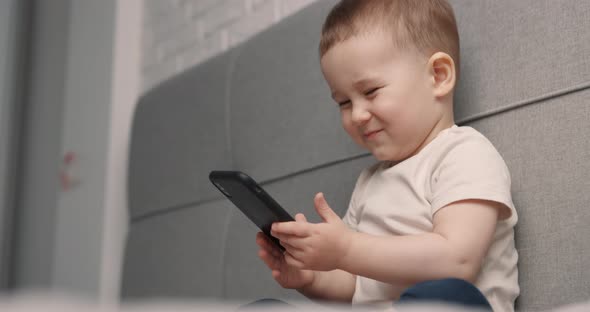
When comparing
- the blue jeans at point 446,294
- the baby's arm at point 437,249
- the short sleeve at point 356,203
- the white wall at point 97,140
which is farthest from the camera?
the white wall at point 97,140

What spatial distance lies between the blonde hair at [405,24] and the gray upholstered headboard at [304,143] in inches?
3.4

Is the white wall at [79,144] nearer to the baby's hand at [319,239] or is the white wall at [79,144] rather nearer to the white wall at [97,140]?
the white wall at [97,140]

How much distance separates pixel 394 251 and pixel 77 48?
76.3 inches

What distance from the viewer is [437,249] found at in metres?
0.70

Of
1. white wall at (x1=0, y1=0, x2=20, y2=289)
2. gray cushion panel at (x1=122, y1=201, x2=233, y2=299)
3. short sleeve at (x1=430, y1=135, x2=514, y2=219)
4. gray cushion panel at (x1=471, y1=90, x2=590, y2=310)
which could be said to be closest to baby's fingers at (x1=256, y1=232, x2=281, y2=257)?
short sleeve at (x1=430, y1=135, x2=514, y2=219)

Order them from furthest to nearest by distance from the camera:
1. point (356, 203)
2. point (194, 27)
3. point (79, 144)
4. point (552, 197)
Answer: point (79, 144) → point (194, 27) → point (356, 203) → point (552, 197)

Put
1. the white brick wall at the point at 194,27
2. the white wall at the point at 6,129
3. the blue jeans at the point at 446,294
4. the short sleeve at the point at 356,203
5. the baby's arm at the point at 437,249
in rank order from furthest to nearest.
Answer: the white wall at the point at 6,129 → the white brick wall at the point at 194,27 → the short sleeve at the point at 356,203 → the baby's arm at the point at 437,249 → the blue jeans at the point at 446,294

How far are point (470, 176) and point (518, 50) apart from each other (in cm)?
26

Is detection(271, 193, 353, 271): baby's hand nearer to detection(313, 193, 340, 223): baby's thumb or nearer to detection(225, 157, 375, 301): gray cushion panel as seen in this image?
detection(313, 193, 340, 223): baby's thumb

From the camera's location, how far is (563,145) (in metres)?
0.81

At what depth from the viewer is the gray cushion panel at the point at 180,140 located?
4.99 feet

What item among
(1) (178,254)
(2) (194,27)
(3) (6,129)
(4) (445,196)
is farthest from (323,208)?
(3) (6,129)

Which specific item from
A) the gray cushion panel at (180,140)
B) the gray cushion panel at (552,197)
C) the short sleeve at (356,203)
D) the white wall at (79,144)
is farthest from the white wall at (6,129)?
the gray cushion panel at (552,197)

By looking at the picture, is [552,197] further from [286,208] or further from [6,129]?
[6,129]
